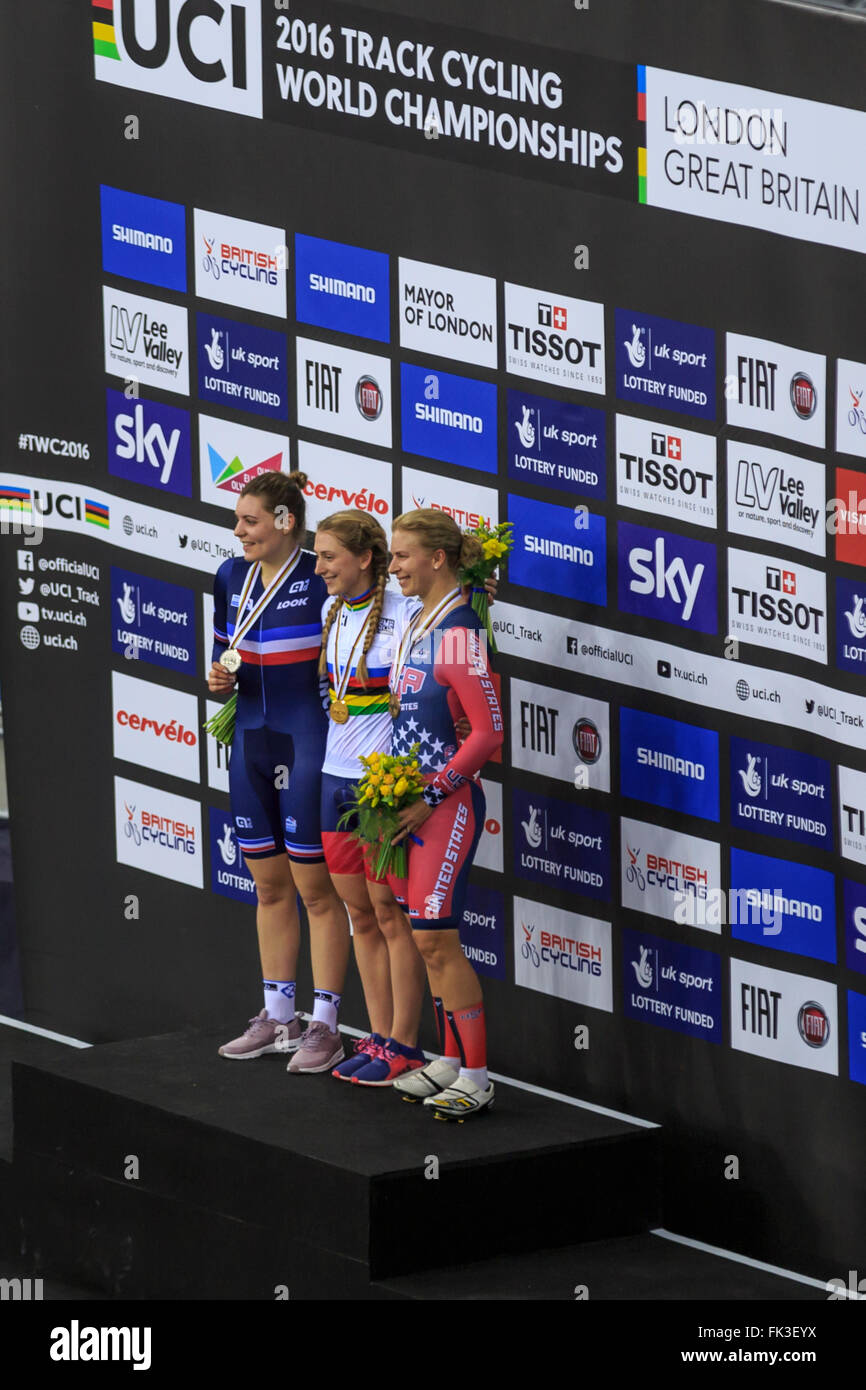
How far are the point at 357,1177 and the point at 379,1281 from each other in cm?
25

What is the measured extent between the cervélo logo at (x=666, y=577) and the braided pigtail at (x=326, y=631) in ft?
2.26

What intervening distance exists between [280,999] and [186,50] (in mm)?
2668

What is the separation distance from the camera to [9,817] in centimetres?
810

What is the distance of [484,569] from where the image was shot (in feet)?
19.5

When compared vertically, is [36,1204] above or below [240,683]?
below

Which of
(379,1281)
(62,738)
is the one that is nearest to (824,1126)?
(379,1281)

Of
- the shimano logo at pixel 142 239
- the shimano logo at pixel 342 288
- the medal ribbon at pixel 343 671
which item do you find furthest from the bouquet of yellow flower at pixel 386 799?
the shimano logo at pixel 142 239

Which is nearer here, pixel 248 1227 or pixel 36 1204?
pixel 248 1227

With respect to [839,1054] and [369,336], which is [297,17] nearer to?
[369,336]

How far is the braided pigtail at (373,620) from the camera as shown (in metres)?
6.05
